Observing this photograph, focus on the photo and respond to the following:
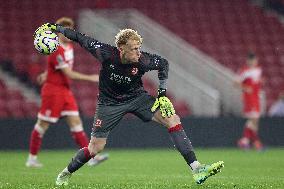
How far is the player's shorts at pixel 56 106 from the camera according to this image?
13719mm

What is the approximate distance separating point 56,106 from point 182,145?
4523 mm

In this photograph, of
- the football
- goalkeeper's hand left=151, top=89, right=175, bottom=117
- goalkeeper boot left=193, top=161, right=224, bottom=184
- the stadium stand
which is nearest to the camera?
goalkeeper boot left=193, top=161, right=224, bottom=184

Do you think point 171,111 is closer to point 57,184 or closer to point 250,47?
point 57,184

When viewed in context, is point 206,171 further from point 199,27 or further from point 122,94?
point 199,27

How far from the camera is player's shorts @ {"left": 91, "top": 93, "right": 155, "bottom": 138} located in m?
9.80

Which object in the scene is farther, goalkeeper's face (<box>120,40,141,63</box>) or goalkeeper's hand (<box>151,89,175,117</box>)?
goalkeeper's hand (<box>151,89,175,117</box>)

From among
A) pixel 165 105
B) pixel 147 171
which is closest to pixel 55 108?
pixel 147 171

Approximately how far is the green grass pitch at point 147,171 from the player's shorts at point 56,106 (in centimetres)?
86

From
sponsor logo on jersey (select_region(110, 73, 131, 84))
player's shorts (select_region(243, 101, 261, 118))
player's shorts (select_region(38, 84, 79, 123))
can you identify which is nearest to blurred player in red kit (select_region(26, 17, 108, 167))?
player's shorts (select_region(38, 84, 79, 123))

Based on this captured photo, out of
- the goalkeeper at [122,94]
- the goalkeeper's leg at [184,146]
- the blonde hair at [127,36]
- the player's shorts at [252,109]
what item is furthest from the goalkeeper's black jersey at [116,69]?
the player's shorts at [252,109]

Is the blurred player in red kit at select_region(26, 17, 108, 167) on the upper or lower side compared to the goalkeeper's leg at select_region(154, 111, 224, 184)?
lower

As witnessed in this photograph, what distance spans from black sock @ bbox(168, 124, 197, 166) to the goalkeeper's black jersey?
0.67 meters

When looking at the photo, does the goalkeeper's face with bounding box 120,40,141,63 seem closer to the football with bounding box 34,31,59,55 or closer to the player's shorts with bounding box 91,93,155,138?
the player's shorts with bounding box 91,93,155,138

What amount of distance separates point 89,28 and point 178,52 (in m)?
2.77
